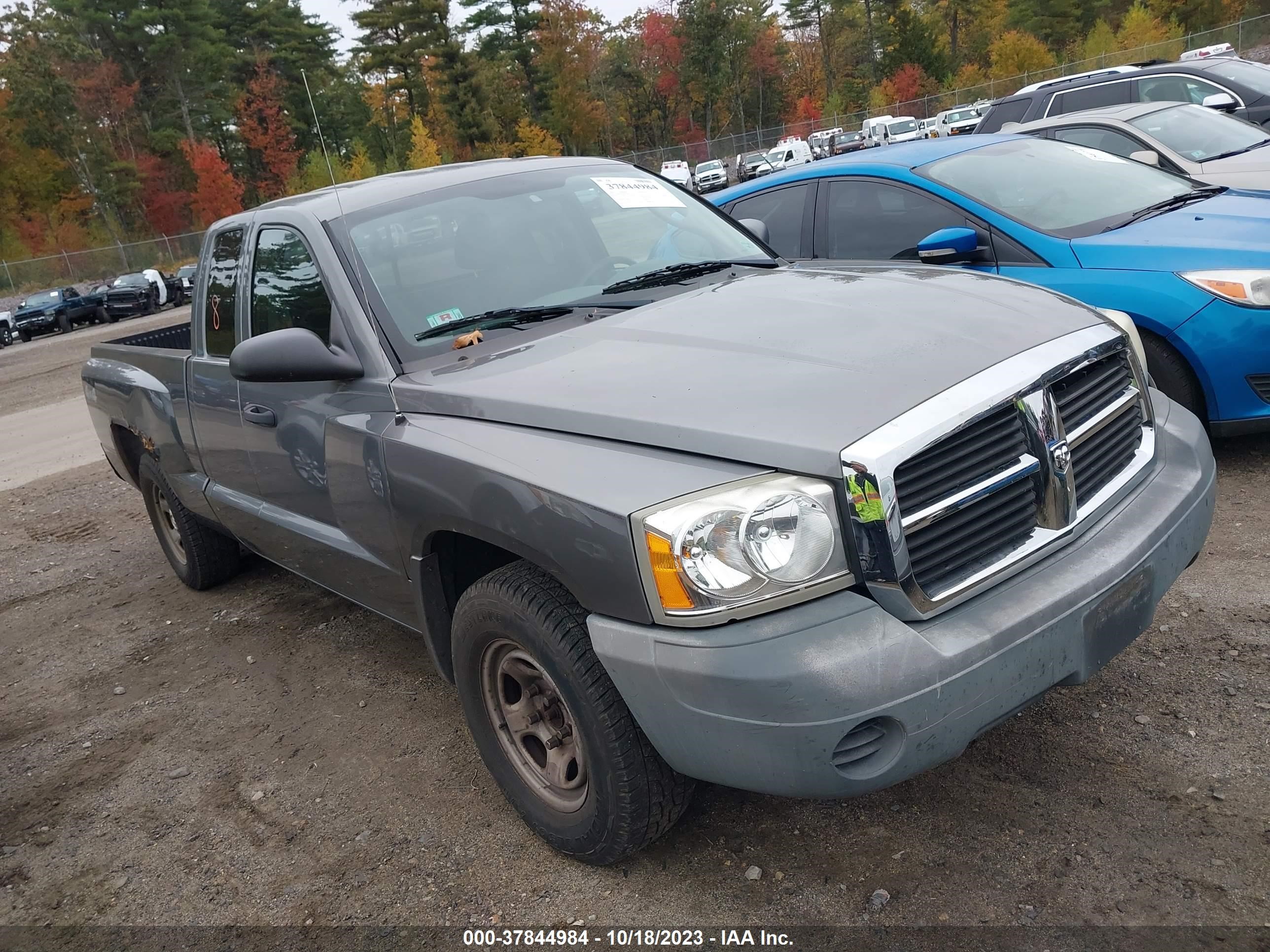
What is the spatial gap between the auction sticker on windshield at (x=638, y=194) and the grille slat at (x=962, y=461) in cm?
191

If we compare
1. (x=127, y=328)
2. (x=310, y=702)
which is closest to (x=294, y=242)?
(x=310, y=702)

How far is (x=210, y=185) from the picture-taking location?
189ft

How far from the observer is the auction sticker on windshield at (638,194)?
3.86m

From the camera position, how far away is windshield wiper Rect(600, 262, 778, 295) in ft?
11.3

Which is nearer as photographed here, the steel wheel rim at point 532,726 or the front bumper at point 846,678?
the front bumper at point 846,678

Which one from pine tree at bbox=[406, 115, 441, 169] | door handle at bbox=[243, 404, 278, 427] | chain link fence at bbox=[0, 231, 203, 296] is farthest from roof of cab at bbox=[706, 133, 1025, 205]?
pine tree at bbox=[406, 115, 441, 169]

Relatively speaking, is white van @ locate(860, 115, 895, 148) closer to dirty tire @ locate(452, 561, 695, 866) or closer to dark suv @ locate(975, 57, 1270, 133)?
dark suv @ locate(975, 57, 1270, 133)

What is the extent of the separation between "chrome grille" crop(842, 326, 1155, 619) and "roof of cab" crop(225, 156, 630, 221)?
215cm

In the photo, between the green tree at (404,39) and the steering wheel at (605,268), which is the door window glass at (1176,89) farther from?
the green tree at (404,39)

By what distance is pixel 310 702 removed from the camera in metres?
4.09

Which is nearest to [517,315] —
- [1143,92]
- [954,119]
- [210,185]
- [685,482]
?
[685,482]

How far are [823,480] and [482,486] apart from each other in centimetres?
88

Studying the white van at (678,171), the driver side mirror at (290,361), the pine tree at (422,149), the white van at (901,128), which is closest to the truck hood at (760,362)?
the driver side mirror at (290,361)

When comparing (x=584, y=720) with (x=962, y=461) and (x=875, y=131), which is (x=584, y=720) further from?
(x=875, y=131)
